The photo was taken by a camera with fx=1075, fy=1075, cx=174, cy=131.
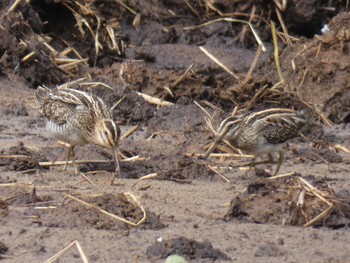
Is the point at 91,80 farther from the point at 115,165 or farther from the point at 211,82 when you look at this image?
the point at 115,165

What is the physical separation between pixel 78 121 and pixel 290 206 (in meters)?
2.93

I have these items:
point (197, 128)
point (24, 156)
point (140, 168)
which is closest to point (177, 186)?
point (140, 168)

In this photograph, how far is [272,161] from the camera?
10.6m

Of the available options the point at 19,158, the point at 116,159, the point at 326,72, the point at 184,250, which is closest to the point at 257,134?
the point at 116,159

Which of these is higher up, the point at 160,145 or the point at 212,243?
the point at 212,243

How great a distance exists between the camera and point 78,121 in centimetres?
1038

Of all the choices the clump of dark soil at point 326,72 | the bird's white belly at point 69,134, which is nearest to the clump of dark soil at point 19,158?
the bird's white belly at point 69,134

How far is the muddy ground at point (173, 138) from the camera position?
25.1 ft

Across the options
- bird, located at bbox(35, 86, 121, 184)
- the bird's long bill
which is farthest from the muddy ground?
bird, located at bbox(35, 86, 121, 184)

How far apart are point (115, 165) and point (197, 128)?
2.13 meters

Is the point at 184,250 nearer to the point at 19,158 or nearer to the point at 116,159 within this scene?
the point at 116,159

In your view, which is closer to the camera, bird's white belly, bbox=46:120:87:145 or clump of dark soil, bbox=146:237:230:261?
clump of dark soil, bbox=146:237:230:261

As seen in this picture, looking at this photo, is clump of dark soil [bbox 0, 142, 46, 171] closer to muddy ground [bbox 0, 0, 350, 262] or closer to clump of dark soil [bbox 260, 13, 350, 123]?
muddy ground [bbox 0, 0, 350, 262]

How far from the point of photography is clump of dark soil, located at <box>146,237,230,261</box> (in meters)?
7.13
